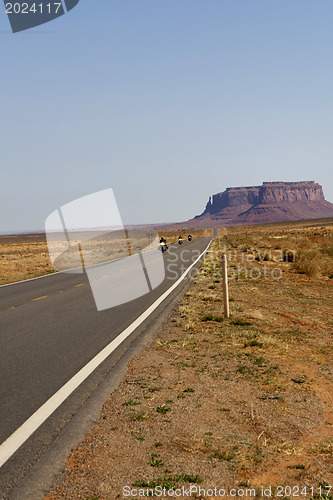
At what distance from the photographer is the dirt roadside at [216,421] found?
3.36 meters

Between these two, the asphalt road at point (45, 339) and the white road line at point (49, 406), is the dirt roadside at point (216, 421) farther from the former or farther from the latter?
the asphalt road at point (45, 339)

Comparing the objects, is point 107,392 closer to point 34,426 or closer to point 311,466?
point 34,426

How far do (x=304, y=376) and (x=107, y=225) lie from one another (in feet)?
18.9

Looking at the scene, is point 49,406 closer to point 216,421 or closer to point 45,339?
point 216,421

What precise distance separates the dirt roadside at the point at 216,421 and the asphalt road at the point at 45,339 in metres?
0.87

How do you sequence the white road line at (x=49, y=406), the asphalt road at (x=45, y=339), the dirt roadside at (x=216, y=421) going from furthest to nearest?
1. the asphalt road at (x=45, y=339)
2. the white road line at (x=49, y=406)
3. the dirt roadside at (x=216, y=421)

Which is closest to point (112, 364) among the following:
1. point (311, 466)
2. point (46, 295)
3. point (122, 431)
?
point (122, 431)

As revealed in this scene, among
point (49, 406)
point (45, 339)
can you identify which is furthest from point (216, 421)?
point (45, 339)

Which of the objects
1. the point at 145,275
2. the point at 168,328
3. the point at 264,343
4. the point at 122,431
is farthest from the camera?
A: the point at 145,275

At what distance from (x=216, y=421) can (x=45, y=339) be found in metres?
4.69

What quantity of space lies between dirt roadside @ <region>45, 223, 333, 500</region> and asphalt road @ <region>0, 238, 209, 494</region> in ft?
2.86

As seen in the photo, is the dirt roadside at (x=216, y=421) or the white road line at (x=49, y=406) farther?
the white road line at (x=49, y=406)

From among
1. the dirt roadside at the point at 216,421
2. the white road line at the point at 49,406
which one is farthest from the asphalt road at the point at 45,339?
the dirt roadside at the point at 216,421

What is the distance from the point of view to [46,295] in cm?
1496
